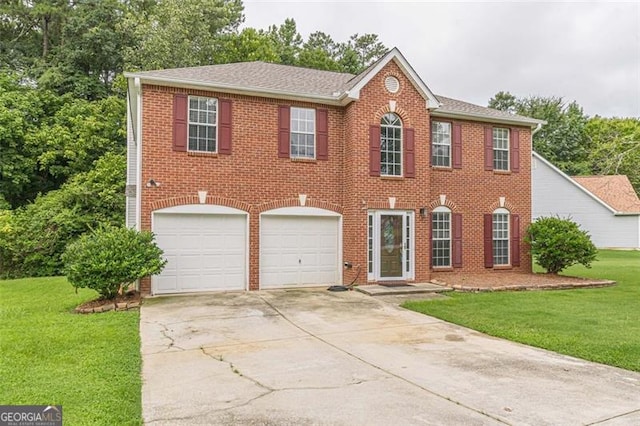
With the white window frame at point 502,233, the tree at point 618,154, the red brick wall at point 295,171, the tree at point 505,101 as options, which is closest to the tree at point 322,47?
the tree at point 505,101

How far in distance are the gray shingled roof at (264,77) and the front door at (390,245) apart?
3892 millimetres

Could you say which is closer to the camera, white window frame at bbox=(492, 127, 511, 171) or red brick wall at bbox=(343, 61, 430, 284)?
red brick wall at bbox=(343, 61, 430, 284)

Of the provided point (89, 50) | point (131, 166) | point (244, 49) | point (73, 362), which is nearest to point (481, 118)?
point (131, 166)

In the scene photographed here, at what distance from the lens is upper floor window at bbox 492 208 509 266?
14.7m

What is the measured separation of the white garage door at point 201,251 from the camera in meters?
10.9

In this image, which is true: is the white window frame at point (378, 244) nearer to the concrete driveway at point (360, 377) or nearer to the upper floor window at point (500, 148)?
the concrete driveway at point (360, 377)

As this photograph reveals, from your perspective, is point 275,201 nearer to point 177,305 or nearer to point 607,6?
point 177,305

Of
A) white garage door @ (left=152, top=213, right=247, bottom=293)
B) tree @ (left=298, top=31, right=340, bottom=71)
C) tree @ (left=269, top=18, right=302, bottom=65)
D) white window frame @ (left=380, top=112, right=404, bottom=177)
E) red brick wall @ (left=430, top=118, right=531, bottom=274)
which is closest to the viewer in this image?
white garage door @ (left=152, top=213, right=247, bottom=293)

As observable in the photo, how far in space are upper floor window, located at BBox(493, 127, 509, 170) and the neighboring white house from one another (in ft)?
48.1

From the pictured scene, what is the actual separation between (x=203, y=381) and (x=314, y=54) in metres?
29.0

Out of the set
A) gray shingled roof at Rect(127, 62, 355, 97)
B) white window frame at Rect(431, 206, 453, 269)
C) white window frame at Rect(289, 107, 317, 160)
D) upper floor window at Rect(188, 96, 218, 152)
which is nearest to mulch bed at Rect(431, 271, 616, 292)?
white window frame at Rect(431, 206, 453, 269)

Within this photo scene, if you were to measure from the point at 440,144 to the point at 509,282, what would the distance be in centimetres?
471

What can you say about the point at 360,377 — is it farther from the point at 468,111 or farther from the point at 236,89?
the point at 468,111

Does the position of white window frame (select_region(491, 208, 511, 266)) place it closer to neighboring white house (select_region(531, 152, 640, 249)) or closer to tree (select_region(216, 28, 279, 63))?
neighboring white house (select_region(531, 152, 640, 249))
